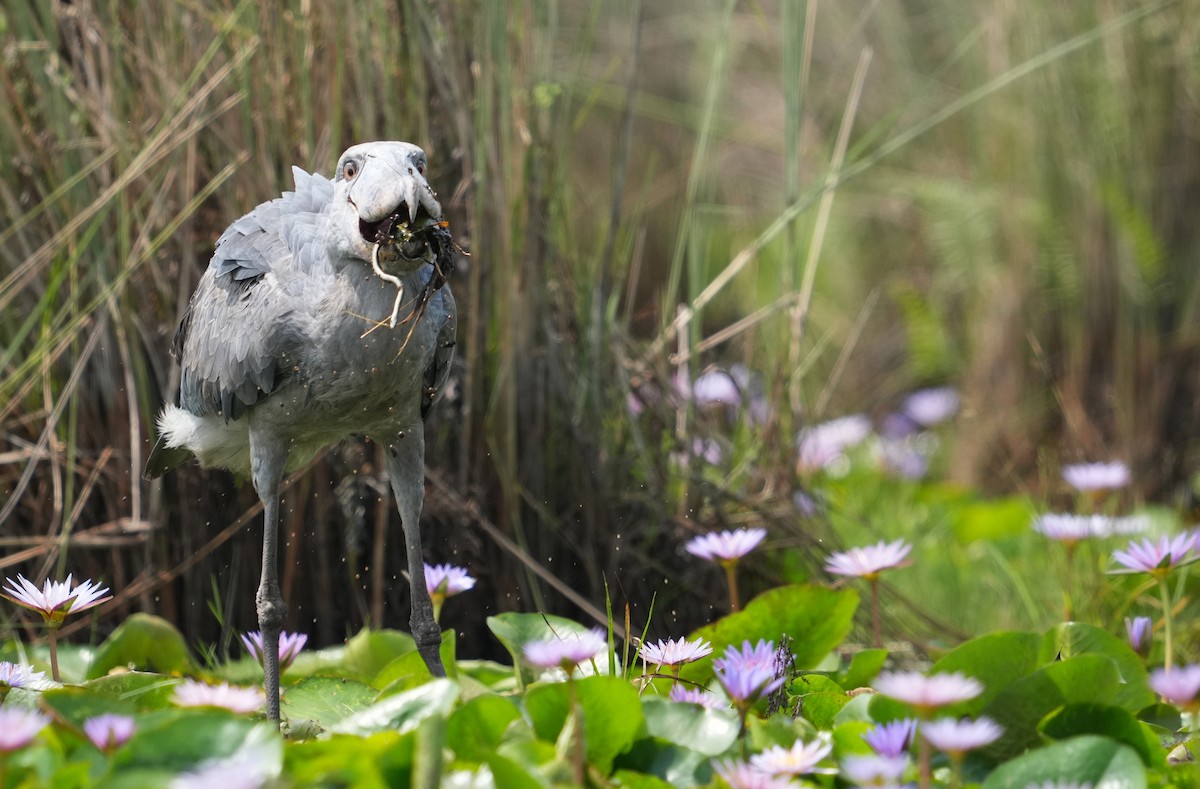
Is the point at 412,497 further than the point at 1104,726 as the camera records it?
Yes

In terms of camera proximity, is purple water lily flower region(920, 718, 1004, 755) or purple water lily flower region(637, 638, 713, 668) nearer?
purple water lily flower region(920, 718, 1004, 755)

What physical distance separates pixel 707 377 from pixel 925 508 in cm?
116

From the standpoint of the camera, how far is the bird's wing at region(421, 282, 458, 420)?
265cm

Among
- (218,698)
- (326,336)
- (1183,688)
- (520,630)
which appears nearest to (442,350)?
(326,336)

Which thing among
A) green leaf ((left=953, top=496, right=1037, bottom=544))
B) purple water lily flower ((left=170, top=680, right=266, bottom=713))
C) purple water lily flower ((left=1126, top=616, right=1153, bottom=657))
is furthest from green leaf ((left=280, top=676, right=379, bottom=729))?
green leaf ((left=953, top=496, right=1037, bottom=544))

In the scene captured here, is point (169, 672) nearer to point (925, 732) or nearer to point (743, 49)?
point (925, 732)

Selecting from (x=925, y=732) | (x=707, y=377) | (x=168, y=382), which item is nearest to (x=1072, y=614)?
(x=707, y=377)

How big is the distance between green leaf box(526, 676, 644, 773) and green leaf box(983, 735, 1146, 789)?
1.69 feet

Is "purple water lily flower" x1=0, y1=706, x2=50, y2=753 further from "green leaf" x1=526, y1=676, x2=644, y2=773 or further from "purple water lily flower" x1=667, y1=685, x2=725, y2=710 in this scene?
"purple water lily flower" x1=667, y1=685, x2=725, y2=710

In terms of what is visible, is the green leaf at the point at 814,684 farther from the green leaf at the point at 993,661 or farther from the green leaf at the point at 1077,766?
the green leaf at the point at 1077,766

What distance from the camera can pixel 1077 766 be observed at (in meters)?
1.95

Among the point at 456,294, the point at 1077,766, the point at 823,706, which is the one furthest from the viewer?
the point at 456,294

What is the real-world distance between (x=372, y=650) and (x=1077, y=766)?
1.50 meters

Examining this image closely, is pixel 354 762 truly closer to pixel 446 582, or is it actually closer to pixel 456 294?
pixel 446 582
